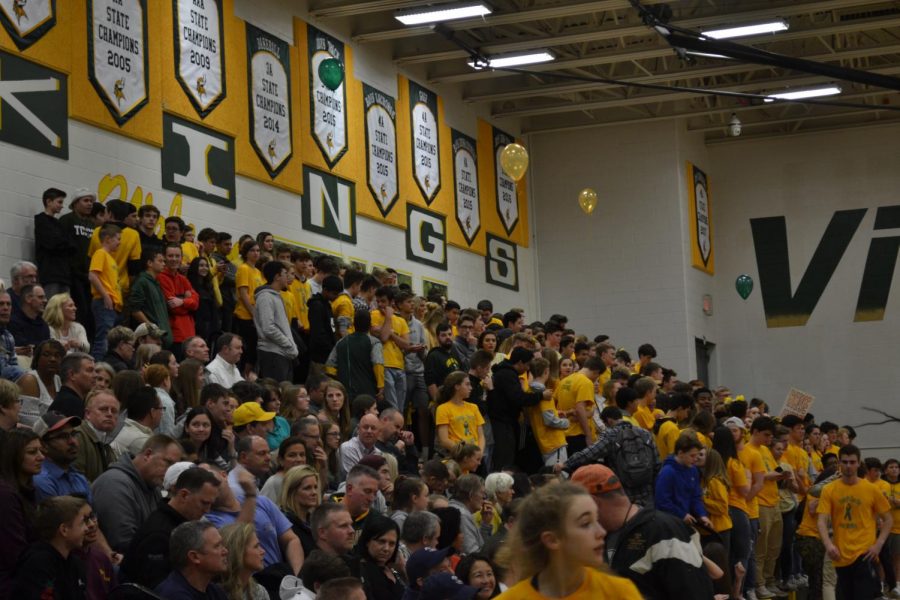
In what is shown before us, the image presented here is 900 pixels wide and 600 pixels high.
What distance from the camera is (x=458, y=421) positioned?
36.1ft

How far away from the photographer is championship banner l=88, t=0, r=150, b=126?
12812 millimetres

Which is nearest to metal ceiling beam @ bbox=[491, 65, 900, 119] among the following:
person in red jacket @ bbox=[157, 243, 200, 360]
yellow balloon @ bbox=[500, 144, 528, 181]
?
yellow balloon @ bbox=[500, 144, 528, 181]

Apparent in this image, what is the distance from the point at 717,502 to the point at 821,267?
588 inches

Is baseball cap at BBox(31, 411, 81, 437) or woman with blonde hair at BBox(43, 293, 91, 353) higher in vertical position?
woman with blonde hair at BBox(43, 293, 91, 353)

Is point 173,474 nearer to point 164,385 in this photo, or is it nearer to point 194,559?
point 194,559

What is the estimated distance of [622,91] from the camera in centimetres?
2338

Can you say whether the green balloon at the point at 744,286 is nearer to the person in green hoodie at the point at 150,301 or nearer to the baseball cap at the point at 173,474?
the person in green hoodie at the point at 150,301

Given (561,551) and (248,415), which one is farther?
(248,415)

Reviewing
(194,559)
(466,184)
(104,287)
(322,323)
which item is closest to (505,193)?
(466,184)

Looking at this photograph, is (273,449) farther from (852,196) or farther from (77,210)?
(852,196)

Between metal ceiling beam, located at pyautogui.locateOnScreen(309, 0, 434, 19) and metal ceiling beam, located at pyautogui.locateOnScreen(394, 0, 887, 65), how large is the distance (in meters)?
2.12

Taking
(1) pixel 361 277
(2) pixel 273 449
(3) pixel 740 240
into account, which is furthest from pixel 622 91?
(2) pixel 273 449

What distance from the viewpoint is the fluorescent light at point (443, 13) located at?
1669cm

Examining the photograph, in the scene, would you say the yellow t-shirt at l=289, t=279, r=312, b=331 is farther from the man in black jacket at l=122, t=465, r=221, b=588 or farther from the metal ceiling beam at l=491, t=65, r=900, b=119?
the metal ceiling beam at l=491, t=65, r=900, b=119
